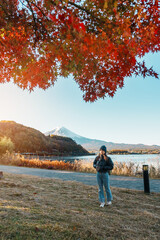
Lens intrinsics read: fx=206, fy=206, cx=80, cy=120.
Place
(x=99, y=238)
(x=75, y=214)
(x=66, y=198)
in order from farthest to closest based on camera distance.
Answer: (x=66, y=198), (x=75, y=214), (x=99, y=238)

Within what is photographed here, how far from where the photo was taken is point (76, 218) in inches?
165

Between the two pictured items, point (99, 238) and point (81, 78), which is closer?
point (99, 238)

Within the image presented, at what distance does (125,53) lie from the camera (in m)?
4.08

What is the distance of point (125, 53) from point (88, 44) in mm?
916

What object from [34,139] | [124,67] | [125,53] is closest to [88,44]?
[125,53]

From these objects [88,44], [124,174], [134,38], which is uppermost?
[134,38]

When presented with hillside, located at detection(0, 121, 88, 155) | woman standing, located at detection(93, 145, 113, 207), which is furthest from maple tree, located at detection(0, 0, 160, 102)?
hillside, located at detection(0, 121, 88, 155)

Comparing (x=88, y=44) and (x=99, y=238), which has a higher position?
(x=88, y=44)

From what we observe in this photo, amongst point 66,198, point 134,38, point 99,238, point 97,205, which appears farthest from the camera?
point 66,198

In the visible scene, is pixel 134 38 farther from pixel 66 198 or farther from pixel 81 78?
pixel 66 198

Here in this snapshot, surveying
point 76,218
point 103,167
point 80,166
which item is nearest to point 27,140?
point 80,166

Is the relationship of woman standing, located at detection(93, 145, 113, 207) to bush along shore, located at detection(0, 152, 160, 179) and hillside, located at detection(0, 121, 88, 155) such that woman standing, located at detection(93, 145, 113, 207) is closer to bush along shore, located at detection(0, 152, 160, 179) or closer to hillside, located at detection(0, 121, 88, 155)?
bush along shore, located at detection(0, 152, 160, 179)

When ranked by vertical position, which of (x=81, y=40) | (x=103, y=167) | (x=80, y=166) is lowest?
(x=80, y=166)

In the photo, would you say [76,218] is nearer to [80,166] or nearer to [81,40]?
[81,40]
